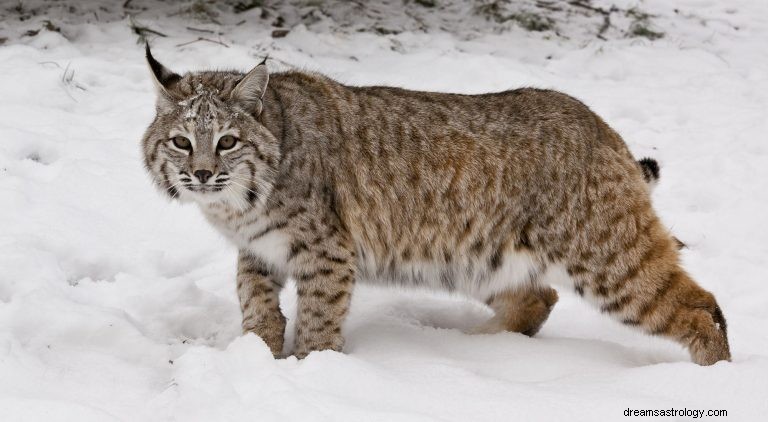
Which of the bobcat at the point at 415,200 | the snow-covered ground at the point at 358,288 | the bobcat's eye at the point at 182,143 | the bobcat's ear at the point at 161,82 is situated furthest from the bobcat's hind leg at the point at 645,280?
the bobcat's ear at the point at 161,82

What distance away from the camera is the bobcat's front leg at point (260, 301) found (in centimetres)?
480

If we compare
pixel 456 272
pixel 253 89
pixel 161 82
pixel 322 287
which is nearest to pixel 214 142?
pixel 253 89

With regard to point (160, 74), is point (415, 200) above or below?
below

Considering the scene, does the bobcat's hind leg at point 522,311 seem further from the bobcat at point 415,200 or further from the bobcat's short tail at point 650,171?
the bobcat's short tail at point 650,171

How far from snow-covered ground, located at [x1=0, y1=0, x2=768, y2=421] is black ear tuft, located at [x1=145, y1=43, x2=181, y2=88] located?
3.88 ft

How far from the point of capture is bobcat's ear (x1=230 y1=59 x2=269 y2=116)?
4.41 m

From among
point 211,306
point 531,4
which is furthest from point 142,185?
point 531,4

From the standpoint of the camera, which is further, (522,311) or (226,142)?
(522,311)

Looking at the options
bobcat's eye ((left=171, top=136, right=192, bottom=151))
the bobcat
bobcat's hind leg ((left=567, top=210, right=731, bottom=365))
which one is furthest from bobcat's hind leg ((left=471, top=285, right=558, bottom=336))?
bobcat's eye ((left=171, top=136, right=192, bottom=151))

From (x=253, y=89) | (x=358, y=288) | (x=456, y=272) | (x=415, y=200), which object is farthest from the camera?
(x=358, y=288)

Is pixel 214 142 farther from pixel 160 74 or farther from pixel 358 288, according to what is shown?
pixel 358 288

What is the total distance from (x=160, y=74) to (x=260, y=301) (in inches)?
50.1

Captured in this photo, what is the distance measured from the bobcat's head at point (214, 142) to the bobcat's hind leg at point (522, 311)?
1.61 m

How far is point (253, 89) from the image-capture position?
447cm
